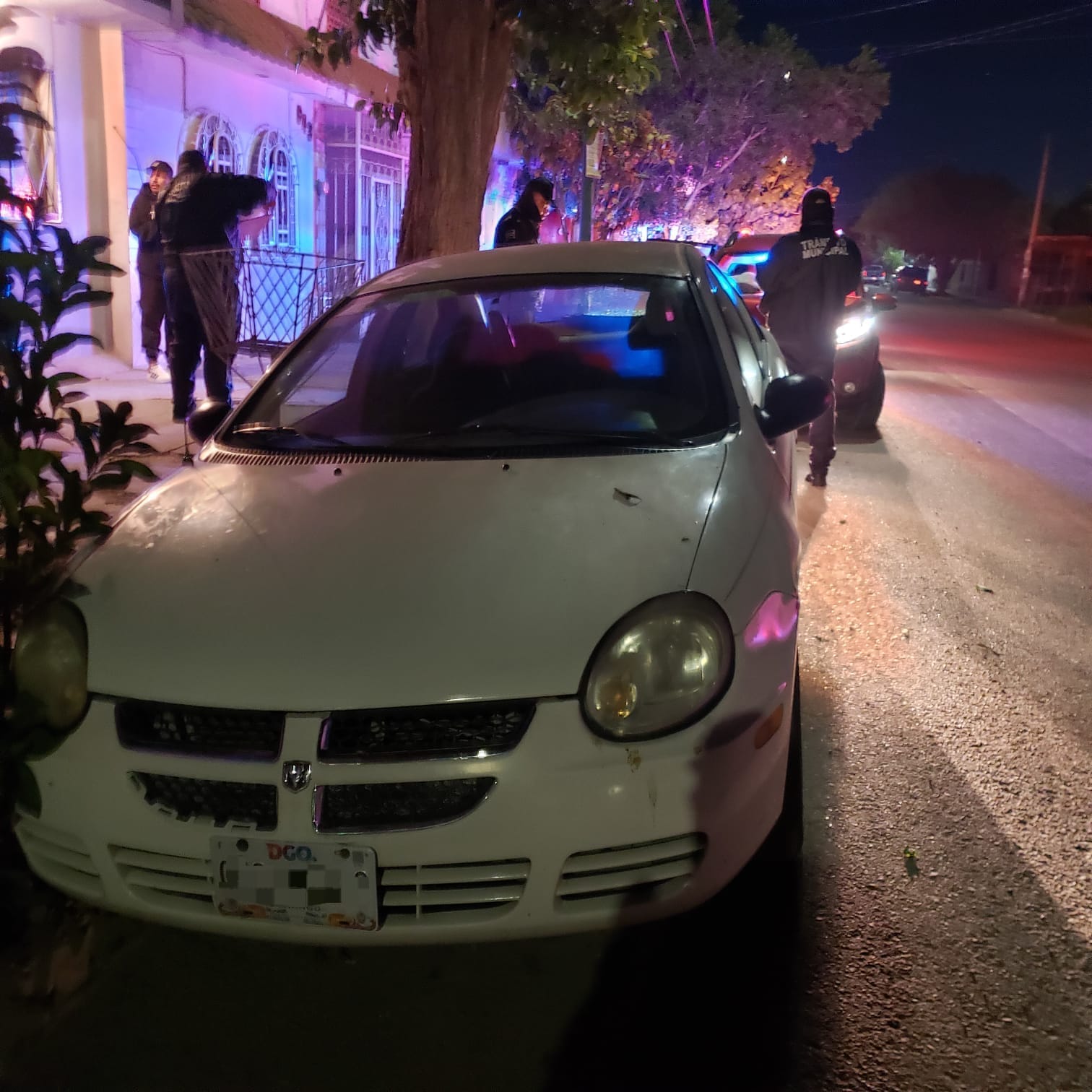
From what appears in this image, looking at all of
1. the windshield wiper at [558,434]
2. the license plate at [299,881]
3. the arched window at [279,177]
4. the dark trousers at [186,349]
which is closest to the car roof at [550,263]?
the windshield wiper at [558,434]

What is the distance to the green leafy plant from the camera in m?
2.27

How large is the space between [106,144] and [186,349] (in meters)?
3.93

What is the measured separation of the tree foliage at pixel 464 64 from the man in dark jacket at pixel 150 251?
2.20 meters

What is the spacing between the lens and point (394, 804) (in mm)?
1843

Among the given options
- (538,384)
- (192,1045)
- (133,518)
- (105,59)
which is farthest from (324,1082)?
(105,59)

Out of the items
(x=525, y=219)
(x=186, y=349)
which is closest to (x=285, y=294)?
(x=186, y=349)

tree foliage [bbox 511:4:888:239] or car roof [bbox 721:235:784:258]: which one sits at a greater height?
tree foliage [bbox 511:4:888:239]

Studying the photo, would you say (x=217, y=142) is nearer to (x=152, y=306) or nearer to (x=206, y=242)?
(x=152, y=306)

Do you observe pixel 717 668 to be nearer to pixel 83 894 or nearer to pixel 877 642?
pixel 83 894

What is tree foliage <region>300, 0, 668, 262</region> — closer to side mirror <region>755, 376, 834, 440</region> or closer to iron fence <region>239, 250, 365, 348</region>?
iron fence <region>239, 250, 365, 348</region>

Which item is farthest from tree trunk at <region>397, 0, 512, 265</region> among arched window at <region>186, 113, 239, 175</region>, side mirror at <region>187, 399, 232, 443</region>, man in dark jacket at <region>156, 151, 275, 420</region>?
arched window at <region>186, 113, 239, 175</region>

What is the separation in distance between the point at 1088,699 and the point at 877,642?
80cm

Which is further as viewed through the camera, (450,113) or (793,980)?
(450,113)

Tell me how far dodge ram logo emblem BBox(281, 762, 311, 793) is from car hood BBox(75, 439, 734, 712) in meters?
0.10
